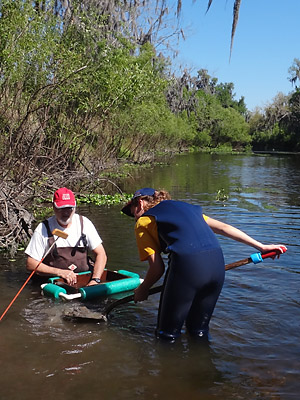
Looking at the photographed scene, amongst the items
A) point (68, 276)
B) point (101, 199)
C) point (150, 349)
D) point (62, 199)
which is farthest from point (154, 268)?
point (101, 199)

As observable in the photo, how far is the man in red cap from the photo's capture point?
694 cm

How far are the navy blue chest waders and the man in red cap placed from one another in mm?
2135

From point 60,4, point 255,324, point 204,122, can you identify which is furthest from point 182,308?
point 204,122

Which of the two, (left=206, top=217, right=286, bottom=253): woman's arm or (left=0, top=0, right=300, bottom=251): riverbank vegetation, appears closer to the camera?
(left=206, top=217, right=286, bottom=253): woman's arm

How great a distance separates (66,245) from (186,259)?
9.33 ft

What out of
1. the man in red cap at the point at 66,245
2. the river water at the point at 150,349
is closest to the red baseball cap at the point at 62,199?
the man in red cap at the point at 66,245

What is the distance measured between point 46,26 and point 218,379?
41.4 ft

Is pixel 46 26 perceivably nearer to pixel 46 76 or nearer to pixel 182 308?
pixel 46 76

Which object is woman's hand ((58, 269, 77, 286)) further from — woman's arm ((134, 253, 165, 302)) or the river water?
woman's arm ((134, 253, 165, 302))

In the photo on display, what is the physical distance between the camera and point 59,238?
720 cm

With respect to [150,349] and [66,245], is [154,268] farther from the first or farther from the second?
[66,245]

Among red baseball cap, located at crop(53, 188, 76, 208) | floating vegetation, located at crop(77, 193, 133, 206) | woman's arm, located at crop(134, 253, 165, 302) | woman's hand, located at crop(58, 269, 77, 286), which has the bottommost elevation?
woman's hand, located at crop(58, 269, 77, 286)

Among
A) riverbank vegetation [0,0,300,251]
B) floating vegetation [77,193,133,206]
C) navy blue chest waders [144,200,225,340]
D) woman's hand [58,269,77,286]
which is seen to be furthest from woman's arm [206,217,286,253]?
floating vegetation [77,193,133,206]

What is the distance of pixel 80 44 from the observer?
1762cm
